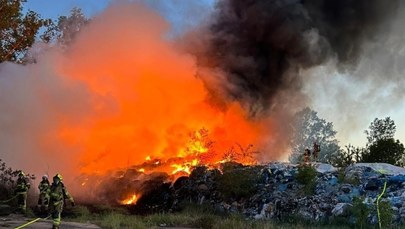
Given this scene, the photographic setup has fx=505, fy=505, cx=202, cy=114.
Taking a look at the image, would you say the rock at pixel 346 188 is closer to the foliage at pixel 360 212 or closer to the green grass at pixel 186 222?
the green grass at pixel 186 222

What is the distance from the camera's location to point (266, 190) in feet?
77.1

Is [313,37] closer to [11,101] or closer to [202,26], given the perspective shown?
[202,26]

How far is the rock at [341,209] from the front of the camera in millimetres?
19688

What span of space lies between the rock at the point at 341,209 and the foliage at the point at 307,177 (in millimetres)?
2199

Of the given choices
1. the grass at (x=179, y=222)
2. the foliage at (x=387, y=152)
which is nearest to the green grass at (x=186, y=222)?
the grass at (x=179, y=222)

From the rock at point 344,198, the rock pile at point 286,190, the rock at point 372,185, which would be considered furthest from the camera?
the rock at point 372,185

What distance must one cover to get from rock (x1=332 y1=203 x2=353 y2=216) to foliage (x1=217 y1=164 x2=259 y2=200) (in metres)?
4.52

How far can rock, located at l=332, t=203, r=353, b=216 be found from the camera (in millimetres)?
19688

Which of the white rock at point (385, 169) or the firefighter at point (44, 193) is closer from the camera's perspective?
the firefighter at point (44, 193)

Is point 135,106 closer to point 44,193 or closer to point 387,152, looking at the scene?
point 44,193

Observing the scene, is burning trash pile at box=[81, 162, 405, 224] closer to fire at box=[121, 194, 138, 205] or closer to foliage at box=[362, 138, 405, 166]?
fire at box=[121, 194, 138, 205]

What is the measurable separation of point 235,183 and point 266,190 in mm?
1525

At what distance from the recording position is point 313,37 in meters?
27.7

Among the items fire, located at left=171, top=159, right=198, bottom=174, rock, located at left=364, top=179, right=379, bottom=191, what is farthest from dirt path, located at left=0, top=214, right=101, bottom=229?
rock, located at left=364, top=179, right=379, bottom=191
